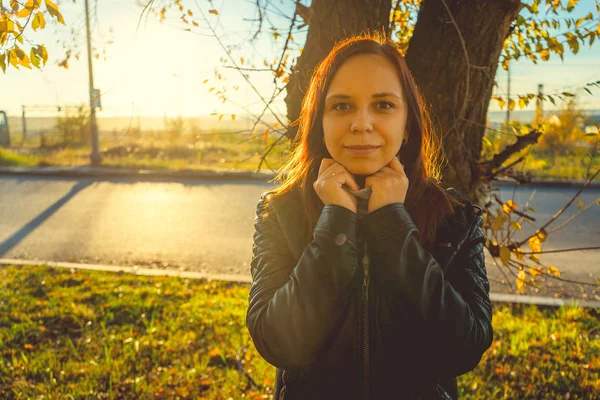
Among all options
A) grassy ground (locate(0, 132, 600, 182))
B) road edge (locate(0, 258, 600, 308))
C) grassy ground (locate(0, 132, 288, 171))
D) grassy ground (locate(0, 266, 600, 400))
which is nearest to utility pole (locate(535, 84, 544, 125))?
grassy ground (locate(0, 266, 600, 400))

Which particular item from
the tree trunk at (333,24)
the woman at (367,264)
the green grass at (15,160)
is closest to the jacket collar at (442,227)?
the woman at (367,264)

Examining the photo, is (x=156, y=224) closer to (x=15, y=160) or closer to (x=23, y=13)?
(x=23, y=13)

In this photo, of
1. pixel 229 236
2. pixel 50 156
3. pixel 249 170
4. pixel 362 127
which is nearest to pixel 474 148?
pixel 362 127

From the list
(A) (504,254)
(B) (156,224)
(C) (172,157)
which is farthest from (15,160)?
(A) (504,254)

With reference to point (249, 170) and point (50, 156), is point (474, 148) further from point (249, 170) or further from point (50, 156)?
point (50, 156)

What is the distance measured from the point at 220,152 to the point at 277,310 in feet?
48.6

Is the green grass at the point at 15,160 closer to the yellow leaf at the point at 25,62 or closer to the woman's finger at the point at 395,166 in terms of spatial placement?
the yellow leaf at the point at 25,62

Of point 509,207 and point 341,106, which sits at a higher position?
point 341,106

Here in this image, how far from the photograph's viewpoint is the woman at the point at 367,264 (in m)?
1.37

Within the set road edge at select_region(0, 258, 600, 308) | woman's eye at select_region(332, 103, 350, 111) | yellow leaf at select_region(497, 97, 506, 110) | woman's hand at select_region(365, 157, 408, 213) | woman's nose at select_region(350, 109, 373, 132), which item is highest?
yellow leaf at select_region(497, 97, 506, 110)

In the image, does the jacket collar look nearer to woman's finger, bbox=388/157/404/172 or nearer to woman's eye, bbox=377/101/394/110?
woman's finger, bbox=388/157/404/172

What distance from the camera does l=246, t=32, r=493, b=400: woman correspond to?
1.37 m

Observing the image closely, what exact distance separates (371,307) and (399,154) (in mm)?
610

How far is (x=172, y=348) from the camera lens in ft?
11.7
